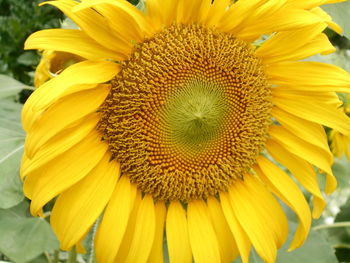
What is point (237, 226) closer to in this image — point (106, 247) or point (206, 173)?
point (206, 173)

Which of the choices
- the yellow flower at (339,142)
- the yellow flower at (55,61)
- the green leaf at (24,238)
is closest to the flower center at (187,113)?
the yellow flower at (55,61)

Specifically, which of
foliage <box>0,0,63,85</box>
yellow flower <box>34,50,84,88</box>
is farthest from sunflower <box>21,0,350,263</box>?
foliage <box>0,0,63,85</box>

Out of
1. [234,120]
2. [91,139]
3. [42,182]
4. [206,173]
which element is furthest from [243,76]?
[42,182]

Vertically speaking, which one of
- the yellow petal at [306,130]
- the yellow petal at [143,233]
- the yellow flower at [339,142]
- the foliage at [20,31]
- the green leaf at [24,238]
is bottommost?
the foliage at [20,31]

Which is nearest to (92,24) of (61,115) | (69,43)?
(69,43)

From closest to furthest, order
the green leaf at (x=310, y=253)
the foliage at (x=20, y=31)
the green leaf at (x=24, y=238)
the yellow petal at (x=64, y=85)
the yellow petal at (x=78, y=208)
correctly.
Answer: the yellow petal at (x=64, y=85) < the yellow petal at (x=78, y=208) < the green leaf at (x=24, y=238) < the green leaf at (x=310, y=253) < the foliage at (x=20, y=31)

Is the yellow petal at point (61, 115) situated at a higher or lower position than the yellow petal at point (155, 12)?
lower

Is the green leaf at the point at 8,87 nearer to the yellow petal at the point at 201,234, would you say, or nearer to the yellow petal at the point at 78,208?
the yellow petal at the point at 78,208

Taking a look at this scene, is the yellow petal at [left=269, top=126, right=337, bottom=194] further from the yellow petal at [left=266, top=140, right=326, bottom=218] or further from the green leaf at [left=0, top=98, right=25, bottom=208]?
the green leaf at [left=0, top=98, right=25, bottom=208]
